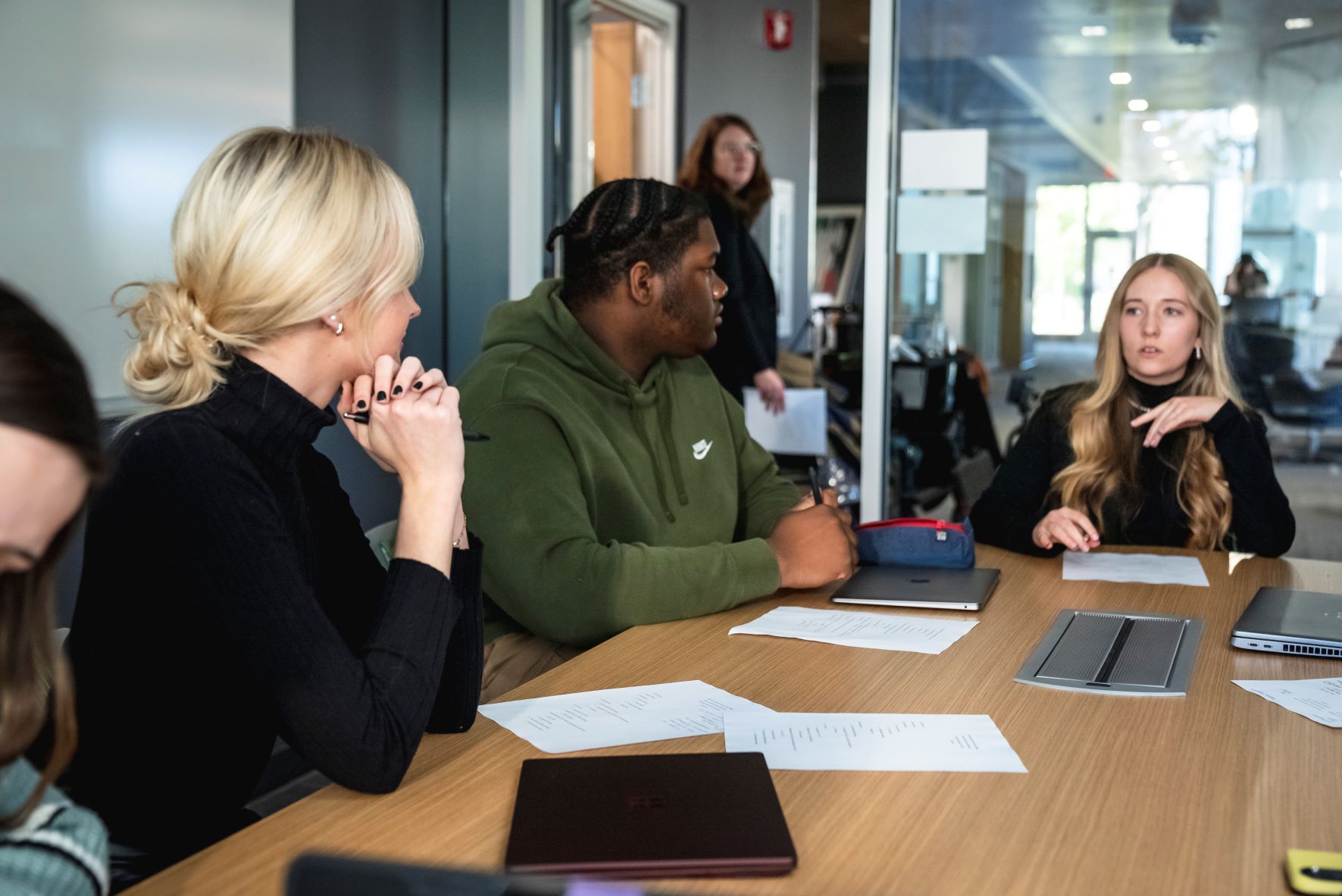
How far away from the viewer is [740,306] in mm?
4020

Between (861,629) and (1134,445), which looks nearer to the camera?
(861,629)

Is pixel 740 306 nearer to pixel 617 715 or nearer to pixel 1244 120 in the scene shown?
pixel 1244 120

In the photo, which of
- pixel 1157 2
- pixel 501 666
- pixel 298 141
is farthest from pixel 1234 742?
pixel 1157 2

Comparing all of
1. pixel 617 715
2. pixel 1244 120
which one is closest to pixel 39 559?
pixel 617 715

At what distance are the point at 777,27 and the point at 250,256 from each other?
4.98 m

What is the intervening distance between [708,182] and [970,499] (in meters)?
1.54

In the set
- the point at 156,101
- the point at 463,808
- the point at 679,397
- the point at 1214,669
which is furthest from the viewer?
the point at 156,101

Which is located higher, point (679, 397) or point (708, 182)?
point (708, 182)

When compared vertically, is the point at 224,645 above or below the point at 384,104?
below

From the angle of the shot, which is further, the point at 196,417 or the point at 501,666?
the point at 501,666

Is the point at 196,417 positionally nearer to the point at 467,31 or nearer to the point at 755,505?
the point at 755,505

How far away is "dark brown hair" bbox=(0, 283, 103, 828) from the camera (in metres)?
0.78

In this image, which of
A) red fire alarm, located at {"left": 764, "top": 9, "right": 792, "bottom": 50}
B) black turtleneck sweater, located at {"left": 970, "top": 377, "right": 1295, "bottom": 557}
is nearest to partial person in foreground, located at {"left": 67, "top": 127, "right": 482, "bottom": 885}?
black turtleneck sweater, located at {"left": 970, "top": 377, "right": 1295, "bottom": 557}

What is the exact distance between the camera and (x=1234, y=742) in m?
1.24
